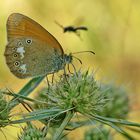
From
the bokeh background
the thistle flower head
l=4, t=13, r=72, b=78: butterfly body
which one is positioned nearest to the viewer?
the thistle flower head

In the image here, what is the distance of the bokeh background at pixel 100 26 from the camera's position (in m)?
6.27

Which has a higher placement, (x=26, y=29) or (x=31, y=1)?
(x=31, y=1)

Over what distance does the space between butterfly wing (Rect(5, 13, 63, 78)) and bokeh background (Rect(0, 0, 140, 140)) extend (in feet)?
7.81

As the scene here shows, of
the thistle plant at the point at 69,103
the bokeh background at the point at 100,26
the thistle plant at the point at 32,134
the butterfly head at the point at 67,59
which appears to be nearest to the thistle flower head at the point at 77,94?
the thistle plant at the point at 69,103

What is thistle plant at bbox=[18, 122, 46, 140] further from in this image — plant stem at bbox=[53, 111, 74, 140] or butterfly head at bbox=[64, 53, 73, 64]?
butterfly head at bbox=[64, 53, 73, 64]

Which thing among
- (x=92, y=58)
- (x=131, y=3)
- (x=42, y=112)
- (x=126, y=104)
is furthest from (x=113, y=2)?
(x=42, y=112)

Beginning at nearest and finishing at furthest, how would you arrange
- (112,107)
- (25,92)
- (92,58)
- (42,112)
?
(42,112) < (25,92) < (112,107) < (92,58)

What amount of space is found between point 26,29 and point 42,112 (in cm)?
82

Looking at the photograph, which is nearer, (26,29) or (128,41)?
(26,29)

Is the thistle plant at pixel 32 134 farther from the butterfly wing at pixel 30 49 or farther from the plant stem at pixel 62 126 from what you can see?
the butterfly wing at pixel 30 49

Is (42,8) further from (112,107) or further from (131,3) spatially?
(112,107)

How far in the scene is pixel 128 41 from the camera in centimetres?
657

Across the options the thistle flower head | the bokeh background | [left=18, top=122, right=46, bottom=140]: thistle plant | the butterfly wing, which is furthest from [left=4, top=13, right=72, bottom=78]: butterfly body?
the bokeh background

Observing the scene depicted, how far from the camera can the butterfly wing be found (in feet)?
11.6
